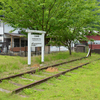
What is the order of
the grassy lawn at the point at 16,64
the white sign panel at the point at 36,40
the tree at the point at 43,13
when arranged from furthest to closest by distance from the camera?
the tree at the point at 43,13
the white sign panel at the point at 36,40
the grassy lawn at the point at 16,64

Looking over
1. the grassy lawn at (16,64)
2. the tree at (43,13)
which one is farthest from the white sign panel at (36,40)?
the grassy lawn at (16,64)

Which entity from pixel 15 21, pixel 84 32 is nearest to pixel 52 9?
pixel 15 21

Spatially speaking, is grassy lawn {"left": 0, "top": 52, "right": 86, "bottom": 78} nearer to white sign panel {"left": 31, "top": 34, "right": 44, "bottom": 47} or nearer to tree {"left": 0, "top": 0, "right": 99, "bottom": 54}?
white sign panel {"left": 31, "top": 34, "right": 44, "bottom": 47}

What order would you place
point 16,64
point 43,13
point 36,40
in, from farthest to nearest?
point 43,13
point 36,40
point 16,64

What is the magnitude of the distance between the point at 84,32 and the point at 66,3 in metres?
6.22

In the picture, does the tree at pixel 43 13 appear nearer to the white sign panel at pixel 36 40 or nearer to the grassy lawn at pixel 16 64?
the white sign panel at pixel 36 40

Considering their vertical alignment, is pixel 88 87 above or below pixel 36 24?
below

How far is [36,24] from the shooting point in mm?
12430

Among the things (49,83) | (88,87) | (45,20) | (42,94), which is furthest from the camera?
(45,20)

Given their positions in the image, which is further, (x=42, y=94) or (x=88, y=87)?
(x=88, y=87)

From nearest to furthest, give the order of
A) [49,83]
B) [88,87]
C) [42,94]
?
[42,94] < [88,87] < [49,83]

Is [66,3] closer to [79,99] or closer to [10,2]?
[10,2]

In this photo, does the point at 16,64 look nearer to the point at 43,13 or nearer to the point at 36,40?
the point at 36,40

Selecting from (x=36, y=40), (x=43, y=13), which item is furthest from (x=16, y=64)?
(x=43, y=13)
